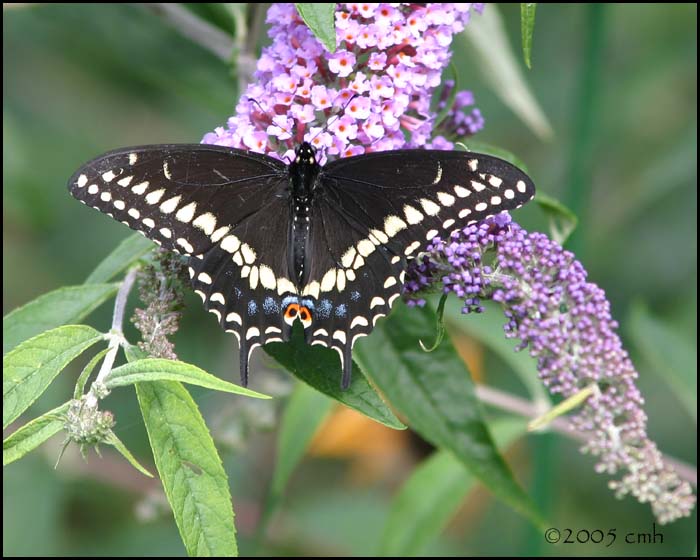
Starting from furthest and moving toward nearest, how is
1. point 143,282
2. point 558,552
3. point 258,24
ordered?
point 558,552 < point 258,24 < point 143,282

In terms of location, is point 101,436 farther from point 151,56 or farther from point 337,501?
point 337,501

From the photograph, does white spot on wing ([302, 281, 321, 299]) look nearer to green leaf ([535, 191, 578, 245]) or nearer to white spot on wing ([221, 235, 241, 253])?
white spot on wing ([221, 235, 241, 253])

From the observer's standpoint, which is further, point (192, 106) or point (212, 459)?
point (192, 106)

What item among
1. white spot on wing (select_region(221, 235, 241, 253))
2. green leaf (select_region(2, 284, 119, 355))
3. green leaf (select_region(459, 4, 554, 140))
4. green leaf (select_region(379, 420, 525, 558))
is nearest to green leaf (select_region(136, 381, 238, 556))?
green leaf (select_region(2, 284, 119, 355))

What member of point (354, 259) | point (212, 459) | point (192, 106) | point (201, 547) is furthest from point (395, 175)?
point (192, 106)

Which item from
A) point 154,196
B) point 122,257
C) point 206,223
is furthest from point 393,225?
point 122,257

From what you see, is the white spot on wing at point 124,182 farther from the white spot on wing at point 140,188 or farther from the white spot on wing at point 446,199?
the white spot on wing at point 446,199
